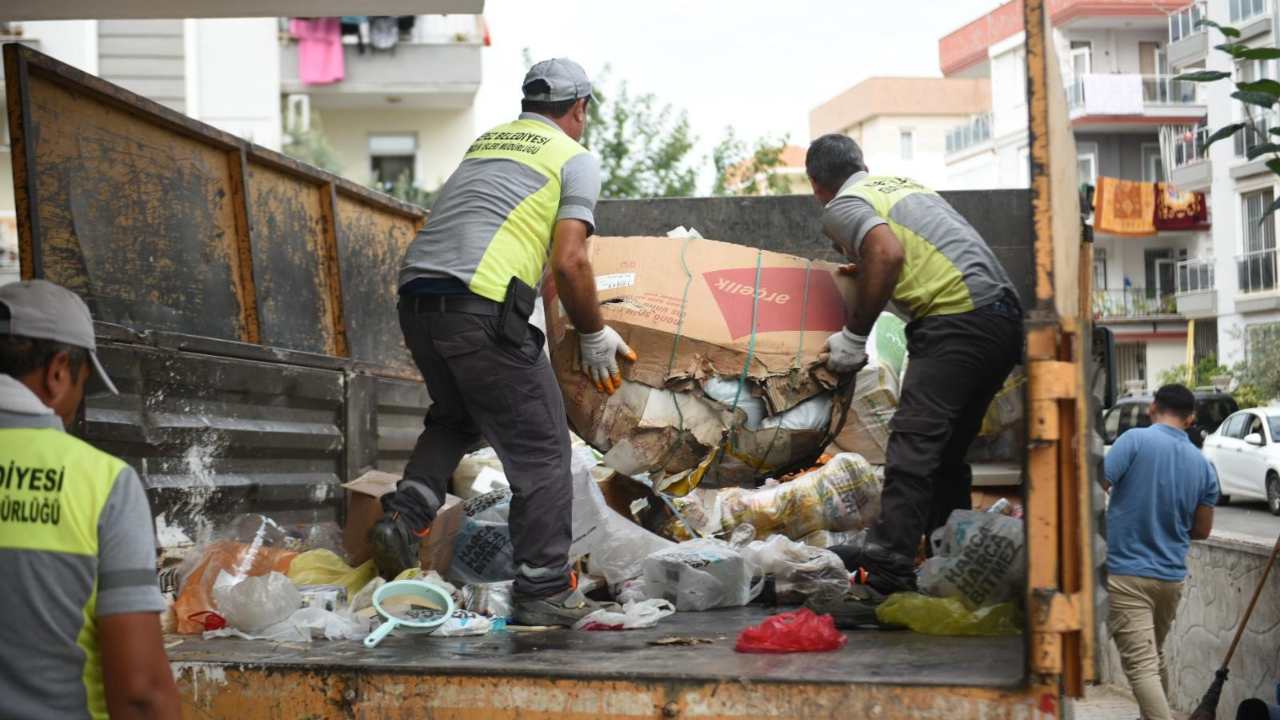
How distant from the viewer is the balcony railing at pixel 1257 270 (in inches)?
1184

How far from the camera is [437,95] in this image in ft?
90.5

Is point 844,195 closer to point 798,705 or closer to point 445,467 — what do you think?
point 445,467

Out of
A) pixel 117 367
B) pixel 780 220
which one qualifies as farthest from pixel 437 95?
pixel 117 367

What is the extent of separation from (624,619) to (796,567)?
32.7 inches

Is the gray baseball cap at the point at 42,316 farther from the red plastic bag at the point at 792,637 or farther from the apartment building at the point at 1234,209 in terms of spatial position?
the apartment building at the point at 1234,209

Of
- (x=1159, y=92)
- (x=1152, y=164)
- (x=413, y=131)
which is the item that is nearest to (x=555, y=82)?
(x=413, y=131)

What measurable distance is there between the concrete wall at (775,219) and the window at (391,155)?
23.4 meters

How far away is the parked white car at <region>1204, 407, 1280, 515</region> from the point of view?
18.1 m

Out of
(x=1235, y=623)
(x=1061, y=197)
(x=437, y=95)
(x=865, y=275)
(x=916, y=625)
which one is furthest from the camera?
(x=437, y=95)

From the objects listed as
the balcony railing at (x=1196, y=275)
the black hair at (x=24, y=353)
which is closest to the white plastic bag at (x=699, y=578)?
the black hair at (x=24, y=353)

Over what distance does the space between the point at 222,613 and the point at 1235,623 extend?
4480 millimetres

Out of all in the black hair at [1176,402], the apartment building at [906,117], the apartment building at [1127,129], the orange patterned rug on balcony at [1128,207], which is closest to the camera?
the black hair at [1176,402]

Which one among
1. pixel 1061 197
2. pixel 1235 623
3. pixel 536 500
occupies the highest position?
pixel 1061 197

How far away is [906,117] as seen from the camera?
1886 inches
